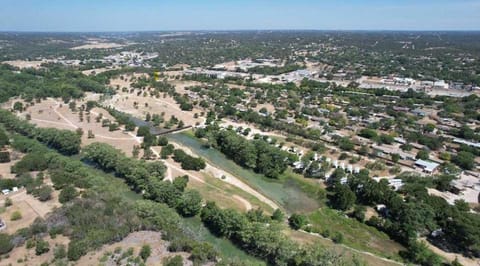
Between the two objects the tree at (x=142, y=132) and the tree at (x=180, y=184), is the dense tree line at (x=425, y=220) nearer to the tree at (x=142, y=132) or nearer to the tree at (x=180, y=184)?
the tree at (x=180, y=184)

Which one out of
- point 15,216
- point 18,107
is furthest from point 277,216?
point 18,107

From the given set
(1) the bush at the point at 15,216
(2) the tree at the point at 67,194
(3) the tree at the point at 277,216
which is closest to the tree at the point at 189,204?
(3) the tree at the point at 277,216

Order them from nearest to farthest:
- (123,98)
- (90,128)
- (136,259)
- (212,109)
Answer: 1. (136,259)
2. (90,128)
3. (212,109)
4. (123,98)

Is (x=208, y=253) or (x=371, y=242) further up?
(x=208, y=253)

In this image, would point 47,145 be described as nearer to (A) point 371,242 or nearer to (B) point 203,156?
(B) point 203,156

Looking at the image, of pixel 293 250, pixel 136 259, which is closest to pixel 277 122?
pixel 293 250
